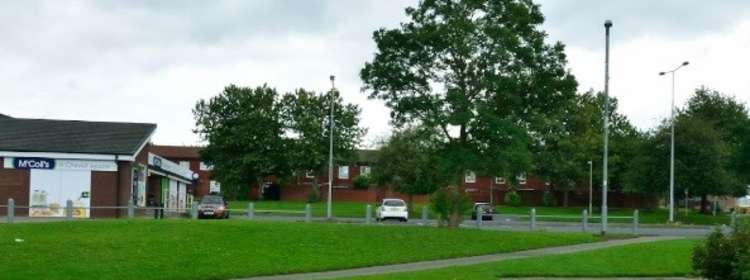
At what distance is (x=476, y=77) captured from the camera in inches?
1168

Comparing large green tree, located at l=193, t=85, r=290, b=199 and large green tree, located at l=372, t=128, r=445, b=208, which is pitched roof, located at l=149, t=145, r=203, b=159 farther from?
large green tree, located at l=372, t=128, r=445, b=208

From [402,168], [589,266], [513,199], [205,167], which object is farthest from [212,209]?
[205,167]

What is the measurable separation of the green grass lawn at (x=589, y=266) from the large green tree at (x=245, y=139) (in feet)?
199

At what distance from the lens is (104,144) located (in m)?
43.1

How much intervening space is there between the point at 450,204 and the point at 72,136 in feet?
71.4

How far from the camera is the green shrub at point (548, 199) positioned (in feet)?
290

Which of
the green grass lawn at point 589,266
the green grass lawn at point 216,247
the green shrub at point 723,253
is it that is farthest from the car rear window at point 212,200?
the green shrub at point 723,253

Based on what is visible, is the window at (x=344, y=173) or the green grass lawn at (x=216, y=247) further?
the window at (x=344, y=173)

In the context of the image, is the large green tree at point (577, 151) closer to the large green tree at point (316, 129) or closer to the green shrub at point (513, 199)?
the green shrub at point (513, 199)

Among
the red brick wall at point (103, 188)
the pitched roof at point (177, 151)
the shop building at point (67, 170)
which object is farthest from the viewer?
the pitched roof at point (177, 151)

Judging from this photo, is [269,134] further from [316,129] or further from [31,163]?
[31,163]

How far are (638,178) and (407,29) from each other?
1540 inches

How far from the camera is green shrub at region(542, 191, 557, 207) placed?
8850cm

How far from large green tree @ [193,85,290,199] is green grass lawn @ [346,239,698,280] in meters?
60.6
